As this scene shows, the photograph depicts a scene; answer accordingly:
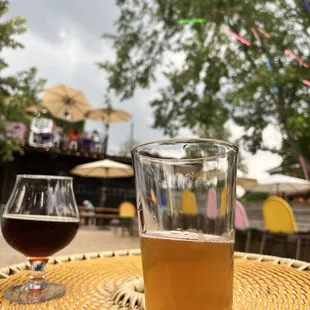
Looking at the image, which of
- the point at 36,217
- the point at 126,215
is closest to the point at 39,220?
the point at 36,217

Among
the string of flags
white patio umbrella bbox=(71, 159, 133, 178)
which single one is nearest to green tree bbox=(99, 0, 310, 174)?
the string of flags

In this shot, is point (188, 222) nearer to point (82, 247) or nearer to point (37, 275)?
point (37, 275)

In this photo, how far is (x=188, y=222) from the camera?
54cm

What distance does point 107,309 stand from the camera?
66cm

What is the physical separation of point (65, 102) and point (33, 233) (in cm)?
1312

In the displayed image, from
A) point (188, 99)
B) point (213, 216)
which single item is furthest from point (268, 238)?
point (188, 99)

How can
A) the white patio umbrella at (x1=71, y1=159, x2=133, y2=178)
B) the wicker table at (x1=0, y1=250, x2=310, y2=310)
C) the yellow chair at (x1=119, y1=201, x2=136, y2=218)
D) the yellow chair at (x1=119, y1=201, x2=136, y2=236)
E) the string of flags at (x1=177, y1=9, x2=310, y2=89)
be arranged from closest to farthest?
the wicker table at (x1=0, y1=250, x2=310, y2=310), the string of flags at (x1=177, y1=9, x2=310, y2=89), the yellow chair at (x1=119, y1=201, x2=136, y2=236), the yellow chair at (x1=119, y1=201, x2=136, y2=218), the white patio umbrella at (x1=71, y1=159, x2=133, y2=178)

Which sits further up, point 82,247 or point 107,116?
point 107,116

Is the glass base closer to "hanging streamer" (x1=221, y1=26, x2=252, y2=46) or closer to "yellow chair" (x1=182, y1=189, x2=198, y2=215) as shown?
"yellow chair" (x1=182, y1=189, x2=198, y2=215)

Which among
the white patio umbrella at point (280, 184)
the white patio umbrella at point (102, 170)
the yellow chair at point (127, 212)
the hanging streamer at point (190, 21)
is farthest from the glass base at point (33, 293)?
the white patio umbrella at point (102, 170)

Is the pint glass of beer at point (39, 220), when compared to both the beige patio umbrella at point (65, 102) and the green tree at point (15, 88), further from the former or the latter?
the beige patio umbrella at point (65, 102)

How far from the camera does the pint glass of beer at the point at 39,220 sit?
2.67ft

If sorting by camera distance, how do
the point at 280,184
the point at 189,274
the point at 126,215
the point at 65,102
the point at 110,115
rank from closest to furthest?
1. the point at 189,274
2. the point at 280,184
3. the point at 126,215
4. the point at 65,102
5. the point at 110,115

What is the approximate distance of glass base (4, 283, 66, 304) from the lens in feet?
2.21
